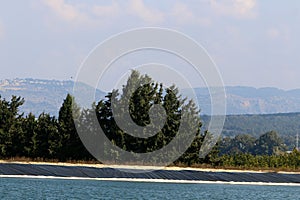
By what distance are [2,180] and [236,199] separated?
12.3 metres

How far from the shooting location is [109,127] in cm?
4947

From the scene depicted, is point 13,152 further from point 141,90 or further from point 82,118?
point 141,90

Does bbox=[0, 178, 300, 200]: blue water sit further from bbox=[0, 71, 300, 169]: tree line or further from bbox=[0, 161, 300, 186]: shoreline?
bbox=[0, 71, 300, 169]: tree line

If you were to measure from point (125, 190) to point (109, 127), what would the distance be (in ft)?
56.8

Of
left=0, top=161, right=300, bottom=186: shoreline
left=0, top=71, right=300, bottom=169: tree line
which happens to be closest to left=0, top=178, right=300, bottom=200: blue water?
left=0, top=161, right=300, bottom=186: shoreline

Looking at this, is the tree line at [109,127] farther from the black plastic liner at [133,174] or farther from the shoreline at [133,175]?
the black plastic liner at [133,174]

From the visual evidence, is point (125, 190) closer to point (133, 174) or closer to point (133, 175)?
point (133, 175)

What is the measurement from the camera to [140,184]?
3681cm

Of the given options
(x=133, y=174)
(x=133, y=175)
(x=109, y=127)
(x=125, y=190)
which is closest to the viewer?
(x=125, y=190)

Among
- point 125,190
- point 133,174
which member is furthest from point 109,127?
point 125,190

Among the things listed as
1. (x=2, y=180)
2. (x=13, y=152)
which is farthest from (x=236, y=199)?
(x=13, y=152)

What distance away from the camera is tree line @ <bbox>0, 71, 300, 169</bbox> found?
47.5 metres

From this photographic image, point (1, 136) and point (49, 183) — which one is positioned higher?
point (1, 136)

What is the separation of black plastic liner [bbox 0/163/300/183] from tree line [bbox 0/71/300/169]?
631cm
